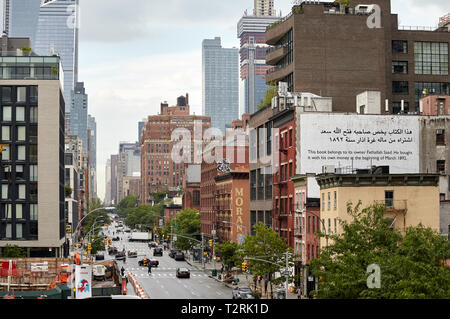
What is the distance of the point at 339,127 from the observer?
260 feet

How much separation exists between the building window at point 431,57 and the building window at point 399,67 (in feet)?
5.65

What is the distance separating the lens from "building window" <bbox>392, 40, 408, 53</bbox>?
111m

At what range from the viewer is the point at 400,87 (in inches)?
4336

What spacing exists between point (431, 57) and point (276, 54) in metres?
23.8

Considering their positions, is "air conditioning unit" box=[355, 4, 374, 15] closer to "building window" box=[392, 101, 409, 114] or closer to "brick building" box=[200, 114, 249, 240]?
"building window" box=[392, 101, 409, 114]

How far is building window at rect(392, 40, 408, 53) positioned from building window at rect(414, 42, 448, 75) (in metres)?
1.58

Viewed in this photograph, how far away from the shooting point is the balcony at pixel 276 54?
346 ft

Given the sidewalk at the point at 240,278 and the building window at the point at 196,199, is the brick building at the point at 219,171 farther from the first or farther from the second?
the building window at the point at 196,199

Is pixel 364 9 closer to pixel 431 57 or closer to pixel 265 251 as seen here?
pixel 431 57

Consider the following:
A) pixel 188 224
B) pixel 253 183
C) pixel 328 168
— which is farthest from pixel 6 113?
pixel 328 168

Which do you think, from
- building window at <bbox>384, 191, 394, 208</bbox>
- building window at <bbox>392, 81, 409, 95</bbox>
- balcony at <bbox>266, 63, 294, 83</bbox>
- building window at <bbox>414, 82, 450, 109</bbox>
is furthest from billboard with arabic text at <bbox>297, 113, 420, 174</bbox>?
building window at <bbox>414, 82, 450, 109</bbox>

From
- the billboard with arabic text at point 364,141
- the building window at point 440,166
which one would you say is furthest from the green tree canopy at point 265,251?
the building window at point 440,166

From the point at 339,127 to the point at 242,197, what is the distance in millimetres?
51919
